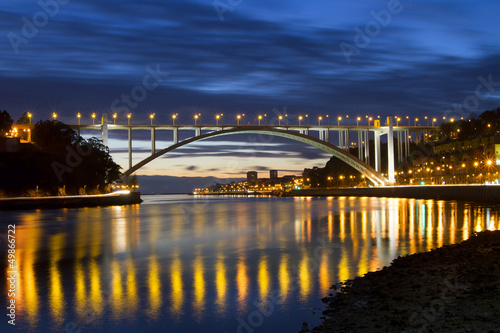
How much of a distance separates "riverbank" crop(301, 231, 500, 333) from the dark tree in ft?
197

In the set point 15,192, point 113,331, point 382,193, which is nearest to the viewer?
point 113,331

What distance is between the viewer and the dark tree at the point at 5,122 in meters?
61.4

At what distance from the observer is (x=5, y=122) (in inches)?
2483

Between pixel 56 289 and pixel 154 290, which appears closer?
pixel 154 290

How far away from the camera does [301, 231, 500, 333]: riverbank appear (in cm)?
647

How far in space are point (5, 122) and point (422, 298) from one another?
65125 millimetres

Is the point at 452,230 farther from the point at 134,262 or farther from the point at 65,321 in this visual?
the point at 65,321

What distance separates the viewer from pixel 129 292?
9336 millimetres

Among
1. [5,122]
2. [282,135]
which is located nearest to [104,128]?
[5,122]

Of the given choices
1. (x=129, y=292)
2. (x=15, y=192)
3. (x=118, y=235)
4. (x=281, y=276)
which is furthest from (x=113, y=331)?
(x=15, y=192)

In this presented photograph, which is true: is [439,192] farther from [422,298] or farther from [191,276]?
[422,298]

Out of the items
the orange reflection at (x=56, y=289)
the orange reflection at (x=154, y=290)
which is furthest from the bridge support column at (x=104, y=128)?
the orange reflection at (x=154, y=290)

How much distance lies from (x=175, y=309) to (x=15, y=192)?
4678 cm

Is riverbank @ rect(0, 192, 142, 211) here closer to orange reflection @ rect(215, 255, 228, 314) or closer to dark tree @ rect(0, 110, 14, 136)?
dark tree @ rect(0, 110, 14, 136)
